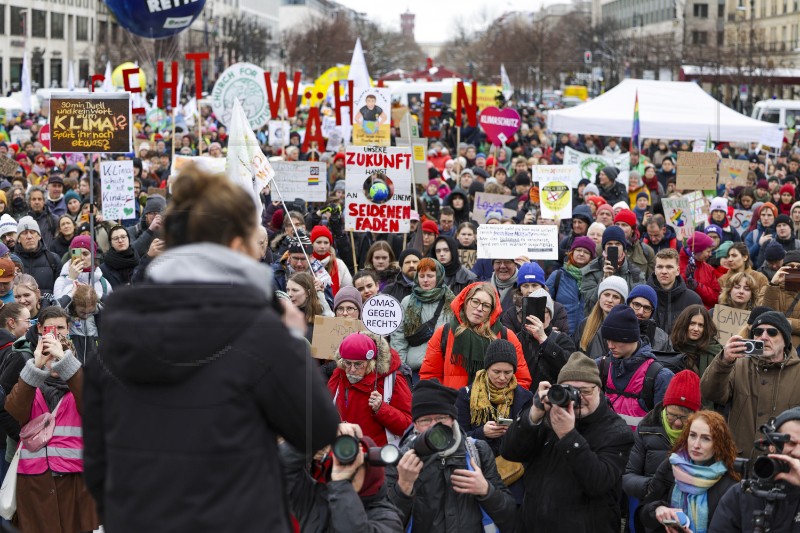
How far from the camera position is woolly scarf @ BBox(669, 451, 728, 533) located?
4922 mm

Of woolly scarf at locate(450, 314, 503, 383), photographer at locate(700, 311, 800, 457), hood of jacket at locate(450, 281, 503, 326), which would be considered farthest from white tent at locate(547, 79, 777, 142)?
photographer at locate(700, 311, 800, 457)

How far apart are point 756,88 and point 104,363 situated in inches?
2326

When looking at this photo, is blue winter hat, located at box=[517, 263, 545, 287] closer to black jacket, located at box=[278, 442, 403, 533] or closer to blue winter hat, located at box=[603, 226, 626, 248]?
blue winter hat, located at box=[603, 226, 626, 248]

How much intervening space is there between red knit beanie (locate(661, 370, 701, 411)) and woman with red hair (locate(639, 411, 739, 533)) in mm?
510

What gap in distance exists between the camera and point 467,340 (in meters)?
6.54

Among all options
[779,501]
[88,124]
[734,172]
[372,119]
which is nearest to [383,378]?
[779,501]

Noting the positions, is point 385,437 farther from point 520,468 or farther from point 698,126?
point 698,126

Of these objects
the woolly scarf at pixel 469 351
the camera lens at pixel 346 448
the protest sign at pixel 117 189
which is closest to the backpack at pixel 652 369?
the woolly scarf at pixel 469 351

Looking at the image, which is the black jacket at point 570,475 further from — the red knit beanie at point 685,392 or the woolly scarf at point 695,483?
the red knit beanie at point 685,392

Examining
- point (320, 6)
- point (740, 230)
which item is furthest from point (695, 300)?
point (320, 6)

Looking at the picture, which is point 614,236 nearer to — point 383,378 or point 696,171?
point 383,378

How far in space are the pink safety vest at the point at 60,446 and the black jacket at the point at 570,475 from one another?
216cm

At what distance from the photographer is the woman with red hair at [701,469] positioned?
491 cm

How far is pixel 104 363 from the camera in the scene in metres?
2.51
